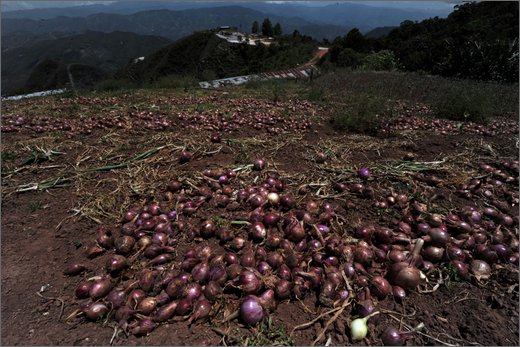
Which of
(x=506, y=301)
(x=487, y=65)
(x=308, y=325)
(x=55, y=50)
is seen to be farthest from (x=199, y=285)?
(x=55, y=50)

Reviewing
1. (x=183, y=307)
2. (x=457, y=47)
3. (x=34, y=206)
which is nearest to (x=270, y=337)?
(x=183, y=307)

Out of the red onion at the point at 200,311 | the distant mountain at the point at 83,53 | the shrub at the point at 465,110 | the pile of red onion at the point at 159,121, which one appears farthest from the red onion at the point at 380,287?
the distant mountain at the point at 83,53

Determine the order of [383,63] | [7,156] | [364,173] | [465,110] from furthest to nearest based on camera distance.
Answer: [383,63]
[465,110]
[7,156]
[364,173]

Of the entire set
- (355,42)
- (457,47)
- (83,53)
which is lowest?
(83,53)

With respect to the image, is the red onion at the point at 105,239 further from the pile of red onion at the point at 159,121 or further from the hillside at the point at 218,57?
the hillside at the point at 218,57

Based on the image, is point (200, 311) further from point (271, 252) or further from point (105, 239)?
point (105, 239)

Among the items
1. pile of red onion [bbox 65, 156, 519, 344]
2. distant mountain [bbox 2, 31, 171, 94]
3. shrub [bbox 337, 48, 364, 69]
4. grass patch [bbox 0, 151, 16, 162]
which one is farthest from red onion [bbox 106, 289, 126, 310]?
distant mountain [bbox 2, 31, 171, 94]

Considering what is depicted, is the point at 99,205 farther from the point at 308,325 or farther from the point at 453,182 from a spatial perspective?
the point at 453,182

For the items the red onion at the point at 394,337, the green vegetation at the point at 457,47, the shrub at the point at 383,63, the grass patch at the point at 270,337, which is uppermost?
the green vegetation at the point at 457,47
